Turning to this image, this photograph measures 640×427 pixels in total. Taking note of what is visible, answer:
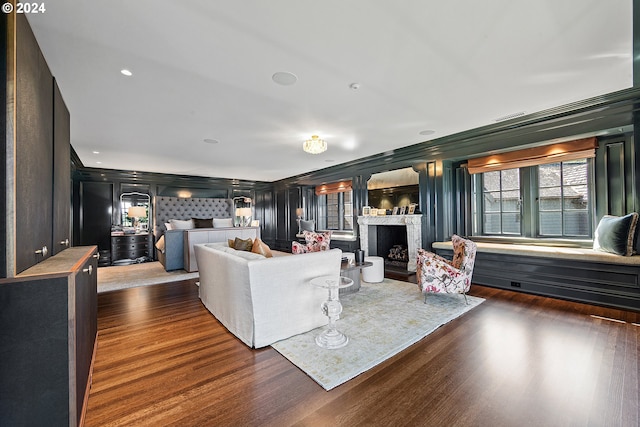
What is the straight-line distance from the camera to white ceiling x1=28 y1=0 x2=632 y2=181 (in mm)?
1751

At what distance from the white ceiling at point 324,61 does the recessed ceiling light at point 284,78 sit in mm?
67

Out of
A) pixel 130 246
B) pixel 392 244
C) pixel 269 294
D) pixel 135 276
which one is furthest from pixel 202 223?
pixel 269 294

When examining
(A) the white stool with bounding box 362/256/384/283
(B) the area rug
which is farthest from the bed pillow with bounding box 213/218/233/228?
(B) the area rug

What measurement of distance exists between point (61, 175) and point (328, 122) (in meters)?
2.87

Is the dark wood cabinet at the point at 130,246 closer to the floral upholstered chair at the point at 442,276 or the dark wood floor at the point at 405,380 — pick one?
the dark wood floor at the point at 405,380

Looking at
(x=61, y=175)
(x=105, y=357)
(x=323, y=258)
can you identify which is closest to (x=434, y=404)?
(x=323, y=258)

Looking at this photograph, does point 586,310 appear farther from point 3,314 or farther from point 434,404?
point 3,314

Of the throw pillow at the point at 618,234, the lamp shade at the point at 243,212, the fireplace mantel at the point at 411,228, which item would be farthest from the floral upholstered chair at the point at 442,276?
the lamp shade at the point at 243,212

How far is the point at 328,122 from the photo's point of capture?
3734mm

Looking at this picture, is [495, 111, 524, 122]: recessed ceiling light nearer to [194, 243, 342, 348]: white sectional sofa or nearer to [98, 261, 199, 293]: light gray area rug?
[194, 243, 342, 348]: white sectional sofa

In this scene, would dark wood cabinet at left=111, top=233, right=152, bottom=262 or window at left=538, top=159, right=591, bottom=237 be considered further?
dark wood cabinet at left=111, top=233, right=152, bottom=262

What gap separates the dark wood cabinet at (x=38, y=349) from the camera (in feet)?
3.59

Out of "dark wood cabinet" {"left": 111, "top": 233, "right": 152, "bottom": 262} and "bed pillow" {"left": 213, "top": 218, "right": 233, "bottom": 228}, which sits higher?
"bed pillow" {"left": 213, "top": 218, "right": 233, "bottom": 228}

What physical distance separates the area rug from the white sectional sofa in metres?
0.14
